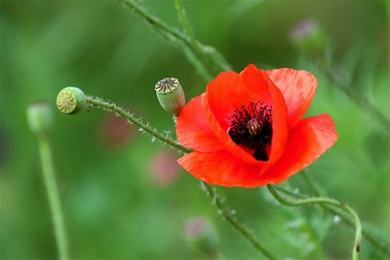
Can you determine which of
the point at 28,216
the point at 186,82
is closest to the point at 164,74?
the point at 186,82

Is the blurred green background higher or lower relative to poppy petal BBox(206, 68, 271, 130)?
higher

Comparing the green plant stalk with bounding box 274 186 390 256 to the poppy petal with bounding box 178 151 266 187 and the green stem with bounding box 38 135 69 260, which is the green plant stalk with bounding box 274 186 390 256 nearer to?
the poppy petal with bounding box 178 151 266 187

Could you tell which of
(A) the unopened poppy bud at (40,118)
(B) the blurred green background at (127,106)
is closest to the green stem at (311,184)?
(A) the unopened poppy bud at (40,118)

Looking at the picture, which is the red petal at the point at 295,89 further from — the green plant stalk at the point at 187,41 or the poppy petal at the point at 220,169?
the green plant stalk at the point at 187,41

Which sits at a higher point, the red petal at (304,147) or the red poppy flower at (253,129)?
the red poppy flower at (253,129)

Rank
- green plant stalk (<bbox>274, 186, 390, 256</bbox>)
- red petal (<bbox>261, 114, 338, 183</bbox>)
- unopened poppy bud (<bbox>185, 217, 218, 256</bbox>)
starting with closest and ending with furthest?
red petal (<bbox>261, 114, 338, 183</bbox>), green plant stalk (<bbox>274, 186, 390, 256</bbox>), unopened poppy bud (<bbox>185, 217, 218, 256</bbox>)

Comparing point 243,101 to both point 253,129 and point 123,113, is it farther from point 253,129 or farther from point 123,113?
point 123,113

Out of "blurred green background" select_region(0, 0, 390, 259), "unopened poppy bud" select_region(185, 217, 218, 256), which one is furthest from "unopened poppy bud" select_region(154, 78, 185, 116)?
"blurred green background" select_region(0, 0, 390, 259)

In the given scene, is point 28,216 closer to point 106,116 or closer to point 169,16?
point 106,116
